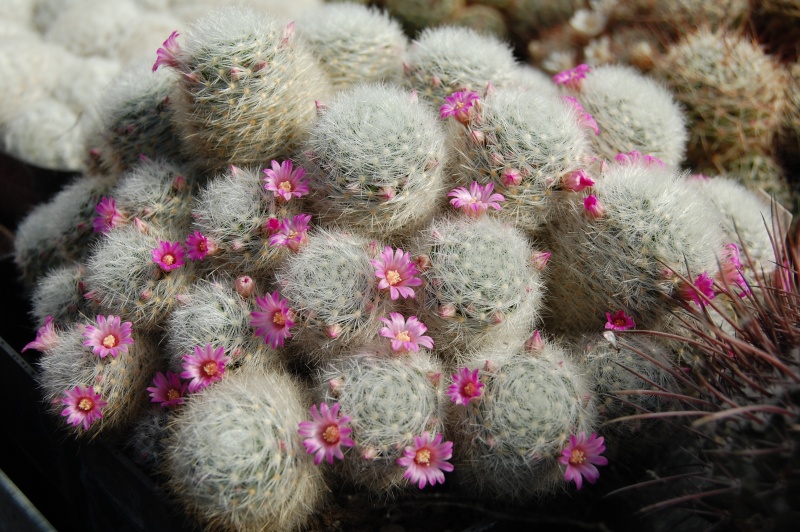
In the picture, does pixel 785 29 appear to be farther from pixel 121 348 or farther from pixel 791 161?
pixel 121 348

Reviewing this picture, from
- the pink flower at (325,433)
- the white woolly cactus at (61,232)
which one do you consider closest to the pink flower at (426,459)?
the pink flower at (325,433)

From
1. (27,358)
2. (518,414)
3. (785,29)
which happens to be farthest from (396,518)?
(785,29)

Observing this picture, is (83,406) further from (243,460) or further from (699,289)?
(699,289)

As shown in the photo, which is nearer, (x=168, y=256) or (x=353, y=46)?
(x=168, y=256)

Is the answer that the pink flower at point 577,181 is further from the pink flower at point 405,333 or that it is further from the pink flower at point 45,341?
the pink flower at point 45,341

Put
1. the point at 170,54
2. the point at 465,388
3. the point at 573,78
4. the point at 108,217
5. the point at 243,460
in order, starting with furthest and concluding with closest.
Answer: the point at 573,78 → the point at 108,217 → the point at 170,54 → the point at 465,388 → the point at 243,460

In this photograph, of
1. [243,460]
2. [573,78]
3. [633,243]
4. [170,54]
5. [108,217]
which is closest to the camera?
[243,460]

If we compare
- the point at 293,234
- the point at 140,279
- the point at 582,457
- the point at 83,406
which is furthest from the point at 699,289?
the point at 83,406
